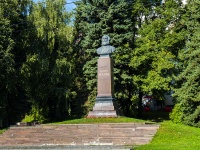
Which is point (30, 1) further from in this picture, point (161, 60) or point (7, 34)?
point (161, 60)

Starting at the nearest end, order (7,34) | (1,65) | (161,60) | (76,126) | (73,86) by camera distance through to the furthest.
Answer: (76,126)
(1,65)
(7,34)
(161,60)
(73,86)

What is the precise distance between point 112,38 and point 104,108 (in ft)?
25.5

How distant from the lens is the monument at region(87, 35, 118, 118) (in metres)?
15.6

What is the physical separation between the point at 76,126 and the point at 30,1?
1236cm

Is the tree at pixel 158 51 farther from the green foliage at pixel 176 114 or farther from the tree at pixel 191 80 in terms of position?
the green foliage at pixel 176 114

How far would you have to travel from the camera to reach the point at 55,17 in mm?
22797

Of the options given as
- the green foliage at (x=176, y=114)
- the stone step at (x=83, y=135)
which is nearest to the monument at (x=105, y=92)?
the stone step at (x=83, y=135)

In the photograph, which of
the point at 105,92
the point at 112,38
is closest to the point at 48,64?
the point at 112,38

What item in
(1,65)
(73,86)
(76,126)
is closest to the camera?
(76,126)

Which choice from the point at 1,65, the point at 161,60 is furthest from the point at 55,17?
the point at 161,60

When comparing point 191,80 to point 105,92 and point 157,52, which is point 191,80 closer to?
point 157,52

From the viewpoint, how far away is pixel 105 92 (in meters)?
15.9

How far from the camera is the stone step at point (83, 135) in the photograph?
1238cm

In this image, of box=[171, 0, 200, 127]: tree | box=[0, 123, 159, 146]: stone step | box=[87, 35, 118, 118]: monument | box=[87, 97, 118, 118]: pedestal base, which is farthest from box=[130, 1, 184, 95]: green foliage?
box=[0, 123, 159, 146]: stone step
